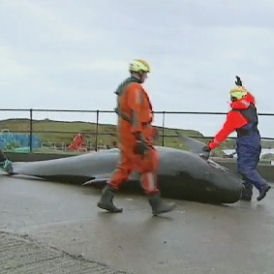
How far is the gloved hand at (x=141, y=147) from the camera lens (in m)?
7.26

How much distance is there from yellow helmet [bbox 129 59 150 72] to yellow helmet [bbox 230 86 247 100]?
215 cm

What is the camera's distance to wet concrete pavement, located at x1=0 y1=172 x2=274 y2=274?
5117mm

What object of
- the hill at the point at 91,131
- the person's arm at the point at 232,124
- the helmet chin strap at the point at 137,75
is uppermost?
the helmet chin strap at the point at 137,75

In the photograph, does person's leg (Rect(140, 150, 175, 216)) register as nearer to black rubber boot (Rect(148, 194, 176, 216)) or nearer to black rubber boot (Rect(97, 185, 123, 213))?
black rubber boot (Rect(148, 194, 176, 216))

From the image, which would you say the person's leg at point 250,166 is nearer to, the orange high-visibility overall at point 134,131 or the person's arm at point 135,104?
the orange high-visibility overall at point 134,131

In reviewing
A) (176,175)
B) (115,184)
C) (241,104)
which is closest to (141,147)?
(115,184)

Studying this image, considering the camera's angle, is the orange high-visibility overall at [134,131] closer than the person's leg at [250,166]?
Yes

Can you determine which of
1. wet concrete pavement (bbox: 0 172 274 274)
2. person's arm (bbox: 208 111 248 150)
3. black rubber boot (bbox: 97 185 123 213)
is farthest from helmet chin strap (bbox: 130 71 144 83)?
person's arm (bbox: 208 111 248 150)

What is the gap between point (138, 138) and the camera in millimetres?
7297

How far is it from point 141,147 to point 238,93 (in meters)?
2.54

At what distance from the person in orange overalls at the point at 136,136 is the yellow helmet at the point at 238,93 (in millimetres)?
2019

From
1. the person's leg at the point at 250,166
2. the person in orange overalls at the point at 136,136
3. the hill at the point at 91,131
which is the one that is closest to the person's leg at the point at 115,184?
the person in orange overalls at the point at 136,136

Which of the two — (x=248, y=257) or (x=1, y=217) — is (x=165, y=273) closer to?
(x=248, y=257)

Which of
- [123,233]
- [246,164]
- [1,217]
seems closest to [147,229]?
[123,233]
